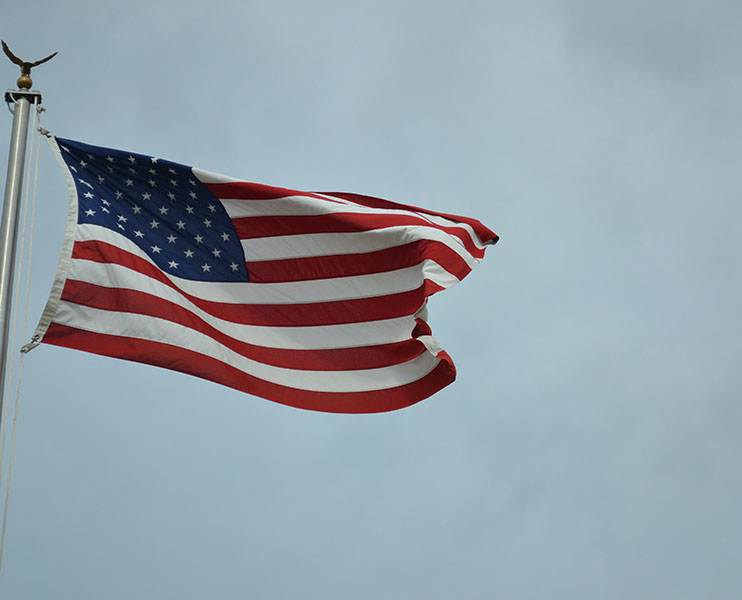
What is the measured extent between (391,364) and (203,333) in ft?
7.73

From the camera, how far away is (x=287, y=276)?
1316 centimetres

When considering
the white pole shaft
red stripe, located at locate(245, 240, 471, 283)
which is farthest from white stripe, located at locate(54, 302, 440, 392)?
the white pole shaft

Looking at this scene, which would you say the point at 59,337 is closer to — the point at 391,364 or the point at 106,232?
the point at 106,232

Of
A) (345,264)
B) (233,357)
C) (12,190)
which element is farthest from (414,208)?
(12,190)

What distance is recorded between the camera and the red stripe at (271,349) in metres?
11.9

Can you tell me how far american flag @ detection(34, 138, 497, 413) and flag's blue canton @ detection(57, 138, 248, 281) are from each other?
13 mm

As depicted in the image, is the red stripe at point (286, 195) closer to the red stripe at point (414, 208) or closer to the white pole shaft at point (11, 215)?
the red stripe at point (414, 208)

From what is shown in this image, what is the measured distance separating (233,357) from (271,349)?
513 millimetres

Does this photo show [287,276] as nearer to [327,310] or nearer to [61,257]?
[327,310]

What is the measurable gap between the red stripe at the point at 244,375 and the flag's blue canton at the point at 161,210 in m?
1.18

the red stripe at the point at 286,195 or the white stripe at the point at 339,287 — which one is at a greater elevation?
the red stripe at the point at 286,195

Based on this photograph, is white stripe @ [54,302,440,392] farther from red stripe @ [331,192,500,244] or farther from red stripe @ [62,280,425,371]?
red stripe @ [331,192,500,244]

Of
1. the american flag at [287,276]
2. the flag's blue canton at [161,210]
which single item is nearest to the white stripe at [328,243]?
the american flag at [287,276]

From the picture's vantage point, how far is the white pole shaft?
31.0ft
